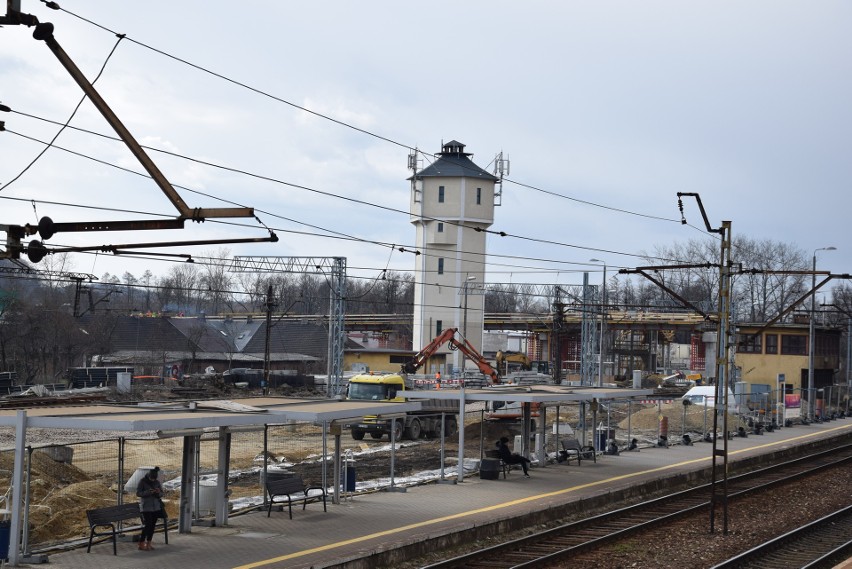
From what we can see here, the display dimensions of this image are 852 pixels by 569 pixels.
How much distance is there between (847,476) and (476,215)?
163ft

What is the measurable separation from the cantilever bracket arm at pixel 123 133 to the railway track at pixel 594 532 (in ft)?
22.4

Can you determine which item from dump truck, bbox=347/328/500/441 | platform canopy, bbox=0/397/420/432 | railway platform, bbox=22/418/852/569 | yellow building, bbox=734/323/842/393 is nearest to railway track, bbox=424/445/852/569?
railway platform, bbox=22/418/852/569

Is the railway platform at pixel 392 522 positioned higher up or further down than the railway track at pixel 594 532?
higher up

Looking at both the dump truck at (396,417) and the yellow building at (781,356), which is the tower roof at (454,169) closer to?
the yellow building at (781,356)

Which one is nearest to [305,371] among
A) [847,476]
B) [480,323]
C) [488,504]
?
[480,323]

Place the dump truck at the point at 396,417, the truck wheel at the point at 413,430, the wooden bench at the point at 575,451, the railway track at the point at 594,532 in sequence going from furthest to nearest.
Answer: the truck wheel at the point at 413,430, the dump truck at the point at 396,417, the wooden bench at the point at 575,451, the railway track at the point at 594,532

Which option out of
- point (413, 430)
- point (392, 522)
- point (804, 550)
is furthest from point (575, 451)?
point (392, 522)

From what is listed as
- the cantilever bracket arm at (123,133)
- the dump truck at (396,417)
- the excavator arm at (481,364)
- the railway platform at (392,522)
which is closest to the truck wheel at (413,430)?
the dump truck at (396,417)

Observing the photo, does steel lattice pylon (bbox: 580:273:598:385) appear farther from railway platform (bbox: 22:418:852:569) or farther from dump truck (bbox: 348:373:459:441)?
railway platform (bbox: 22:418:852:569)

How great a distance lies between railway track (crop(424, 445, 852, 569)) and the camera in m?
17.3

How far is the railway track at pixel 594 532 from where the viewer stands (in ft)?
56.8

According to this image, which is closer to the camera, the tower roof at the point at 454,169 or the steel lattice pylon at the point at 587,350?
the steel lattice pylon at the point at 587,350

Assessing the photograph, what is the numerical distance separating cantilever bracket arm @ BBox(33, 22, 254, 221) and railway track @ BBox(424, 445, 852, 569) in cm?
684

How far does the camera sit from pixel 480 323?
80.4m
